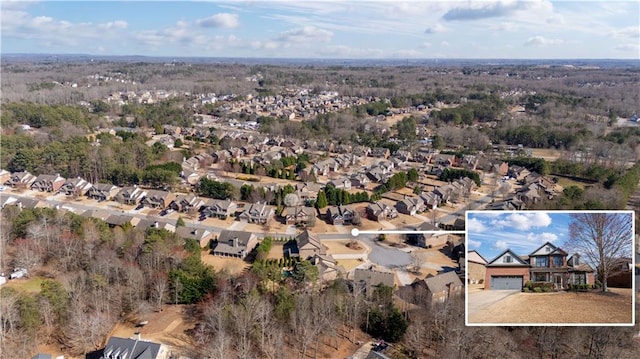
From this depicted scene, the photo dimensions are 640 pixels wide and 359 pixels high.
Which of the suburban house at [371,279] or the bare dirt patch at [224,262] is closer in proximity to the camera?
the suburban house at [371,279]

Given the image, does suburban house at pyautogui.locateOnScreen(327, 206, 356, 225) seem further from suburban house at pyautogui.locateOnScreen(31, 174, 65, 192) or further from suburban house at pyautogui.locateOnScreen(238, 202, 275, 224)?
suburban house at pyautogui.locateOnScreen(31, 174, 65, 192)

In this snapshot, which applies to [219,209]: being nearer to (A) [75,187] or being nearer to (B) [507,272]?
(A) [75,187]

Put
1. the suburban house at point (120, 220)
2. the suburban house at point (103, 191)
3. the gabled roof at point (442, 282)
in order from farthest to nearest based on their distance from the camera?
1. the suburban house at point (103, 191)
2. the suburban house at point (120, 220)
3. the gabled roof at point (442, 282)

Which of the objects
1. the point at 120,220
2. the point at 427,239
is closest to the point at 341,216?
the point at 427,239

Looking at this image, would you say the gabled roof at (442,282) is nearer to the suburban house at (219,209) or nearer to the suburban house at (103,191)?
the suburban house at (219,209)

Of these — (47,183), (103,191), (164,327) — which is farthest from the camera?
(47,183)

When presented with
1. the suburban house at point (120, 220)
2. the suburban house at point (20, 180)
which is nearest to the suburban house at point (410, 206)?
the suburban house at point (120, 220)

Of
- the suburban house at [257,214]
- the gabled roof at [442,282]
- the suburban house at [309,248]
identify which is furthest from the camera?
the suburban house at [257,214]
